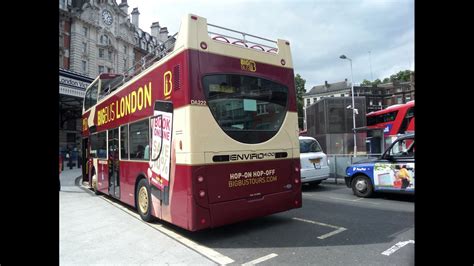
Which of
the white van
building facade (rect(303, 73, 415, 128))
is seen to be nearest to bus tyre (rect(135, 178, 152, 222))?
the white van

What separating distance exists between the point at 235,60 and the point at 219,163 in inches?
72.5

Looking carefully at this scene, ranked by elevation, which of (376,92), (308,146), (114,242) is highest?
(376,92)

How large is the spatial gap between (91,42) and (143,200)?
48.6 metres

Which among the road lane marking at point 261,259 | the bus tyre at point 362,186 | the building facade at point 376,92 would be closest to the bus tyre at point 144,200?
the road lane marking at point 261,259

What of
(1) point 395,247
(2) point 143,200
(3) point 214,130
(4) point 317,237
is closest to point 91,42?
(2) point 143,200

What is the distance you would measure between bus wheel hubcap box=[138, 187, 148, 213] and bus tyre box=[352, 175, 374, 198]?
20.2ft

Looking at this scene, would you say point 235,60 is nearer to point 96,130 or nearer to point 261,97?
point 261,97

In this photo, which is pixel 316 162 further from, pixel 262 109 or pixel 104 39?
A: pixel 104 39

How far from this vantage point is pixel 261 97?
19.6 ft

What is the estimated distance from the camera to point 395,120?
20.4 meters

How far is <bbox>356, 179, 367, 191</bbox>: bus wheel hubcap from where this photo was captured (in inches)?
371
